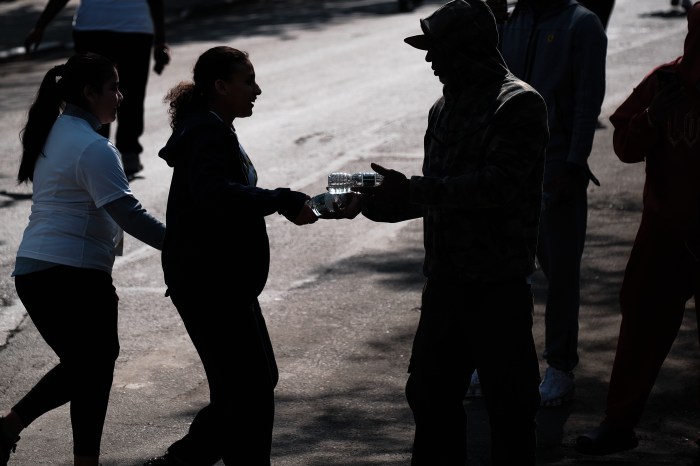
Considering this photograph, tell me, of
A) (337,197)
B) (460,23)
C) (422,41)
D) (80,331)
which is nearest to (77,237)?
(80,331)

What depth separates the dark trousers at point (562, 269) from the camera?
610cm

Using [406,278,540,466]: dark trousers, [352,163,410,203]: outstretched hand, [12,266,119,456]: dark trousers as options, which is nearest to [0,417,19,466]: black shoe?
[12,266,119,456]: dark trousers

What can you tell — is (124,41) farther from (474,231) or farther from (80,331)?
(474,231)

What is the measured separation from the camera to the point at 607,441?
5.48 metres

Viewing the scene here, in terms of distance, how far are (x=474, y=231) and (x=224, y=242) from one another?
0.96 meters

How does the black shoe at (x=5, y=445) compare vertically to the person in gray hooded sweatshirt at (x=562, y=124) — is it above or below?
below

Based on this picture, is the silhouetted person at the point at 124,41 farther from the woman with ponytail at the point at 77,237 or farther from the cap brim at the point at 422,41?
the cap brim at the point at 422,41

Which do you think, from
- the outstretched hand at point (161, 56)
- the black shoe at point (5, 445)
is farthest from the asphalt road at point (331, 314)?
the outstretched hand at point (161, 56)

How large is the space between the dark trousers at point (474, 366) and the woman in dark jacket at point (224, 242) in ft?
2.03

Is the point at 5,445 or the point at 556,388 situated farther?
the point at 556,388

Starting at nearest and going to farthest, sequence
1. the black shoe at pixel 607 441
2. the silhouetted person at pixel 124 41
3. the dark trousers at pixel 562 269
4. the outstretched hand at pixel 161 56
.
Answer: the black shoe at pixel 607 441 → the dark trousers at pixel 562 269 → the silhouetted person at pixel 124 41 → the outstretched hand at pixel 161 56

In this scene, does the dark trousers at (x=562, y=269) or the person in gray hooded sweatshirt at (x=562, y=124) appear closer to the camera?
the person in gray hooded sweatshirt at (x=562, y=124)

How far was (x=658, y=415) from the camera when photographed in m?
6.07

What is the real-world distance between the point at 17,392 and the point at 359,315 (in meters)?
2.17
